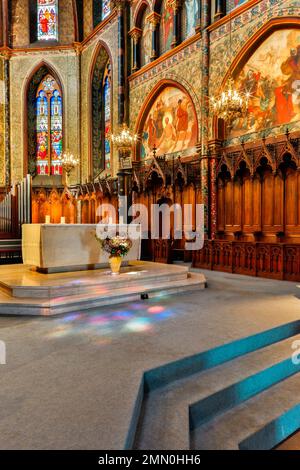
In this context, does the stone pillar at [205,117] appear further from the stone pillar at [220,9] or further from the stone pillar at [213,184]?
the stone pillar at [220,9]

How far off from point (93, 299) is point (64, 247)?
1.82m

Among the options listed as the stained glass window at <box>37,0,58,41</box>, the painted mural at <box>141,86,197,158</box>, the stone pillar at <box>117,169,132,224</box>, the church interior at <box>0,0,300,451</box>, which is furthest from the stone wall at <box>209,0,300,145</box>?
the stained glass window at <box>37,0,58,41</box>

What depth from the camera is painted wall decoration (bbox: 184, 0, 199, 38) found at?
1158 cm

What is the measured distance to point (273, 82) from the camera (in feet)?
29.9

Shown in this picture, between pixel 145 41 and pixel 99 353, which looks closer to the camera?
pixel 99 353

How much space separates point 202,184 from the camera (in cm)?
1091

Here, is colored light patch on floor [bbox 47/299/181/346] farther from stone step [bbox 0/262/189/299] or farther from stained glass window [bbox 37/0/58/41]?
stained glass window [bbox 37/0/58/41]

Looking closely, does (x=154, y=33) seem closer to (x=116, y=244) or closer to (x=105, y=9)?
(x=105, y=9)

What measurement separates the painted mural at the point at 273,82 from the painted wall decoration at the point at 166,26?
4599mm

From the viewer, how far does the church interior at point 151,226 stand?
2609 mm

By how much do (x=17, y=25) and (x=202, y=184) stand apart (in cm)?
1559

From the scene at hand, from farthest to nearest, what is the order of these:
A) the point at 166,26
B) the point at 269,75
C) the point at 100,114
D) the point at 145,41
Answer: the point at 100,114
the point at 145,41
the point at 166,26
the point at 269,75

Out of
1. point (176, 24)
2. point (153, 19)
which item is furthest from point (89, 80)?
point (176, 24)

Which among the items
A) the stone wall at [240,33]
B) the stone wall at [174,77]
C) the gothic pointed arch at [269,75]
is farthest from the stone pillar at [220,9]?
the gothic pointed arch at [269,75]
